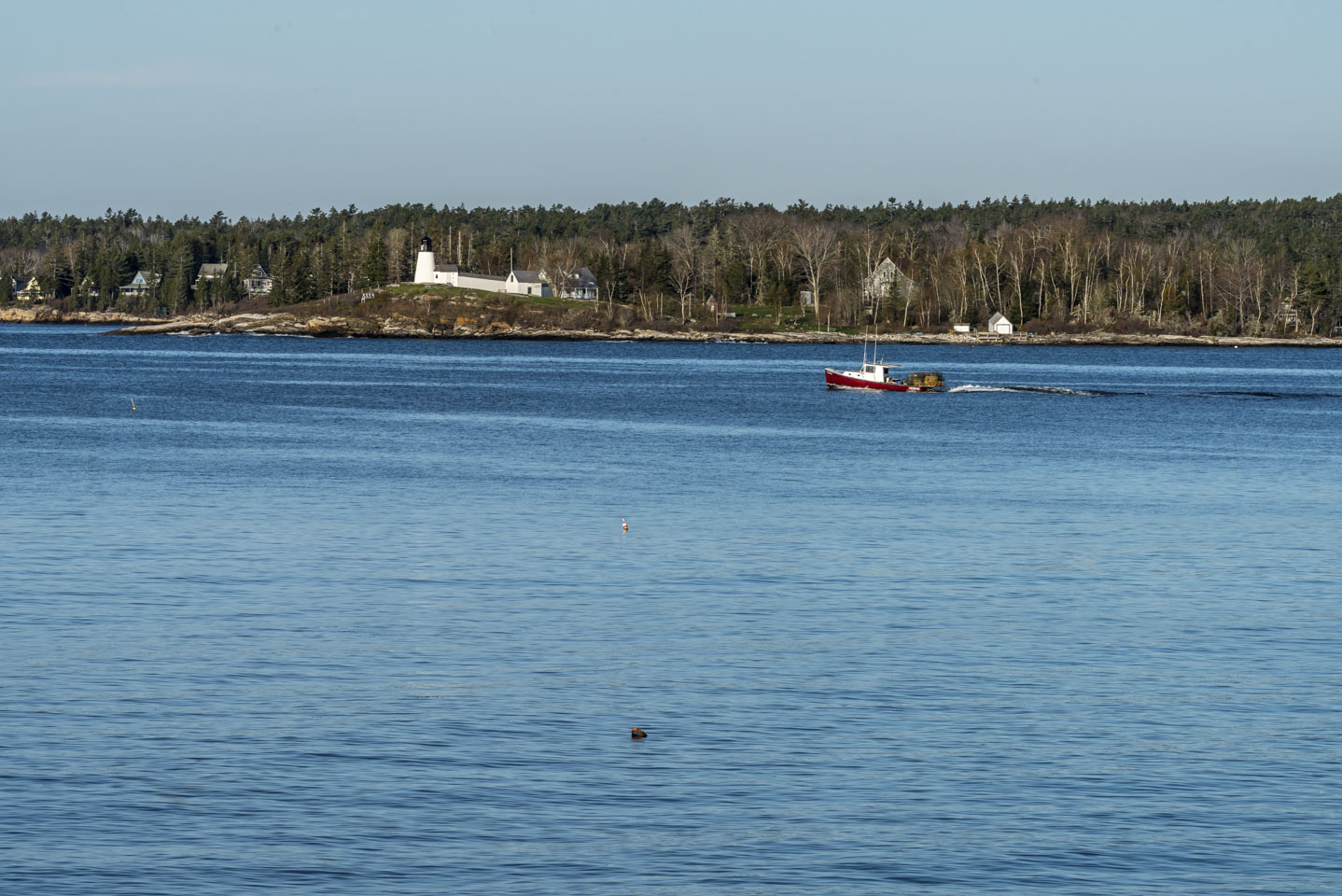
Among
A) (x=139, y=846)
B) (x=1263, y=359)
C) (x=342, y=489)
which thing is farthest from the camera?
(x=1263, y=359)

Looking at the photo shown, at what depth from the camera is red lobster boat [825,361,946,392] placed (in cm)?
12019

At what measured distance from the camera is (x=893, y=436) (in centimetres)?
8312

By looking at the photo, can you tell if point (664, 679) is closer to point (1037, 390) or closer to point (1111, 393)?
point (1037, 390)

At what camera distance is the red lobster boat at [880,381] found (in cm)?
12019

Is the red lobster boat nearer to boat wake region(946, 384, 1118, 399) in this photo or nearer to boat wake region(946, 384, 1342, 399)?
boat wake region(946, 384, 1118, 399)

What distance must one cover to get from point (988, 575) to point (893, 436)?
45708 mm

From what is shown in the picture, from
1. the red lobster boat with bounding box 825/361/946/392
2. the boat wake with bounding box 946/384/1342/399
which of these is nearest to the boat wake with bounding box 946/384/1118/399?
the boat wake with bounding box 946/384/1342/399

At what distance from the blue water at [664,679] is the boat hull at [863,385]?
56664 mm

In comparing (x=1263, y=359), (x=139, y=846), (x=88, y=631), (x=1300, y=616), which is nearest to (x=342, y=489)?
(x=88, y=631)

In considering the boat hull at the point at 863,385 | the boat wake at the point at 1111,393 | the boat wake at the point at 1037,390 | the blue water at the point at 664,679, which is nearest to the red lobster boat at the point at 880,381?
the boat hull at the point at 863,385

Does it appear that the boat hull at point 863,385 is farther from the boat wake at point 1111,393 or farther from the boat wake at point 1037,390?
the boat wake at point 1111,393

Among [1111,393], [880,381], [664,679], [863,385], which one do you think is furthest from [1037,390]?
[664,679]

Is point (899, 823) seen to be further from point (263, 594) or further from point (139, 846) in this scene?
point (263, 594)

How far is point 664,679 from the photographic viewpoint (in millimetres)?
26812
